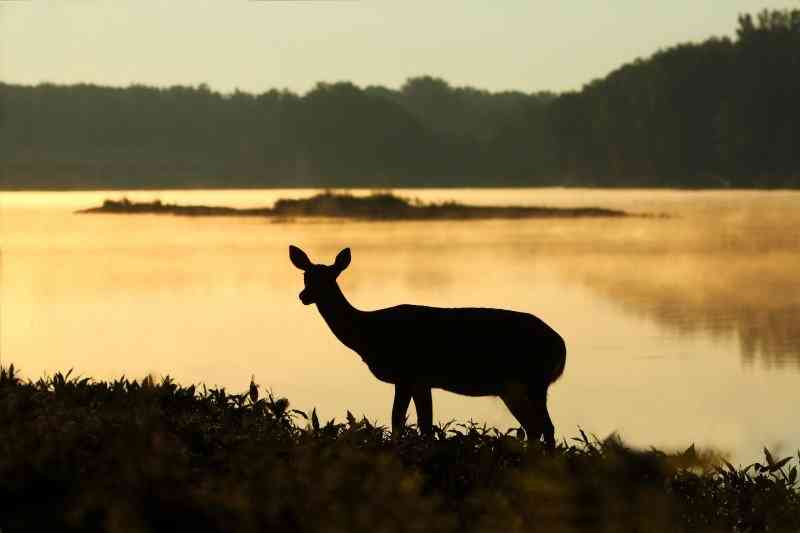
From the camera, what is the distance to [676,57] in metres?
144

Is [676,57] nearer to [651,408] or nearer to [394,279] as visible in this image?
[394,279]

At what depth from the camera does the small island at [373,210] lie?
8188cm

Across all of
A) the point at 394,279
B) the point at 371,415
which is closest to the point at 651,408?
the point at 371,415

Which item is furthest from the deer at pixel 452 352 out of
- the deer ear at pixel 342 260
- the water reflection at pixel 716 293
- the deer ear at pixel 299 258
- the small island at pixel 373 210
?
the small island at pixel 373 210

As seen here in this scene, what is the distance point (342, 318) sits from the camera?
37.3ft

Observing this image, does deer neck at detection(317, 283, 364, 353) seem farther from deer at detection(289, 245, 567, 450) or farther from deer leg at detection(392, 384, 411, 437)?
deer leg at detection(392, 384, 411, 437)

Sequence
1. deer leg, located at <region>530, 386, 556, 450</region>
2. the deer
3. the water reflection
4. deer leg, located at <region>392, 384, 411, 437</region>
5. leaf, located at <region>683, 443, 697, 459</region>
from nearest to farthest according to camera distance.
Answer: leaf, located at <region>683, 443, 697, 459</region>
deer leg, located at <region>392, 384, 411, 437</region>
deer leg, located at <region>530, 386, 556, 450</region>
the deer
the water reflection

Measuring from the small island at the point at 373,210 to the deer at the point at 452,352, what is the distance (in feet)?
226

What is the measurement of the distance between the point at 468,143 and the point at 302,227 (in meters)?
83.0

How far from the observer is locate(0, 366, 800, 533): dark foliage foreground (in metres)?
7.76

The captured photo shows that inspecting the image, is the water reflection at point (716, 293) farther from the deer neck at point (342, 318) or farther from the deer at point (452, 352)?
the deer neck at point (342, 318)

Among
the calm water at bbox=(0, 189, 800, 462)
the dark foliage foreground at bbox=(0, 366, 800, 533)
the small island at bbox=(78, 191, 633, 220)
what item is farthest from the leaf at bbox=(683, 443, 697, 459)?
the small island at bbox=(78, 191, 633, 220)

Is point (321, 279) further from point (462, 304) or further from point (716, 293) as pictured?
point (716, 293)

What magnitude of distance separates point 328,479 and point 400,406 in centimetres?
313
